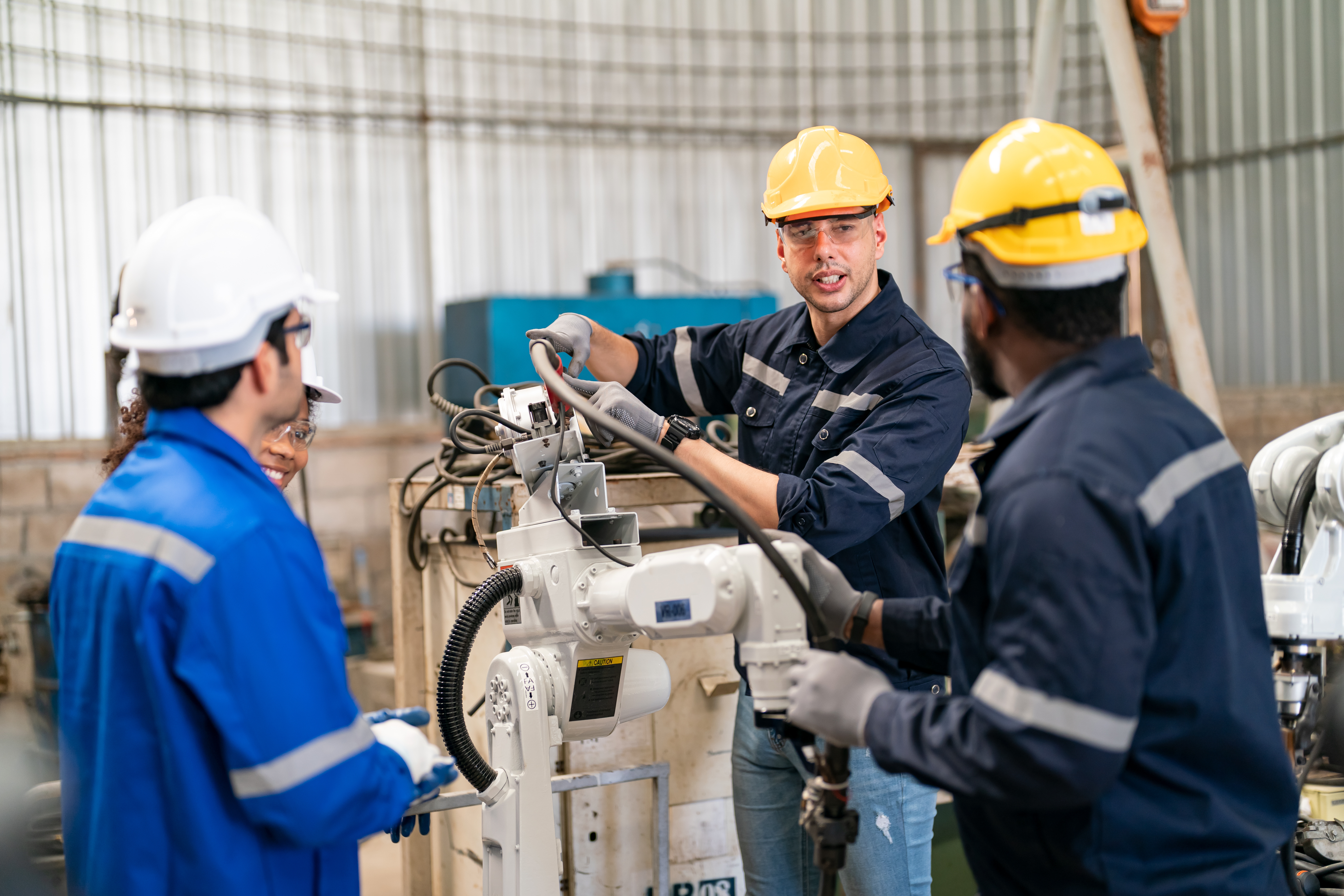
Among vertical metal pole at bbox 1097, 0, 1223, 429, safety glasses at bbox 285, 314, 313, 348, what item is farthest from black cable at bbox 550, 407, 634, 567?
vertical metal pole at bbox 1097, 0, 1223, 429

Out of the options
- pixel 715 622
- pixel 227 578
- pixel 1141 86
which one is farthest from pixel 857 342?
pixel 1141 86

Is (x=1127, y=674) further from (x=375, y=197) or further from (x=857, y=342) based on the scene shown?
(x=375, y=197)

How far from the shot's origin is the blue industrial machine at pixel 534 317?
5.35m

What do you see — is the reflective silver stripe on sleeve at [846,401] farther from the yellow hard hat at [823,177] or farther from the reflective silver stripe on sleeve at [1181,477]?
the reflective silver stripe on sleeve at [1181,477]

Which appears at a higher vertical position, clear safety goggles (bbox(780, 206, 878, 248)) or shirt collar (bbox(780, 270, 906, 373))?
clear safety goggles (bbox(780, 206, 878, 248))

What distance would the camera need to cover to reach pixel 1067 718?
1043 mm

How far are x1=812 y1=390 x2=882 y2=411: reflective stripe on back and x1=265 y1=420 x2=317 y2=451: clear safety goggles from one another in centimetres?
94

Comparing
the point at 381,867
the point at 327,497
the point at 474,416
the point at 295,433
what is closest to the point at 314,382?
the point at 295,433

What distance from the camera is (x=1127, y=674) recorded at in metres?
1.05

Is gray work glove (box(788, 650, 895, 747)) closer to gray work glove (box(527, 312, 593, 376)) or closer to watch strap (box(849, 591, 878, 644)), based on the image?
watch strap (box(849, 591, 878, 644))

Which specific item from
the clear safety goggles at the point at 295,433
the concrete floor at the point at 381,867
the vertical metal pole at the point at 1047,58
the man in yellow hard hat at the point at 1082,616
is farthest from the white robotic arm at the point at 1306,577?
the vertical metal pole at the point at 1047,58

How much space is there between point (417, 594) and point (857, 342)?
1367 millimetres

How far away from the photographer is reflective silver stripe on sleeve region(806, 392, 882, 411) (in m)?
1.95

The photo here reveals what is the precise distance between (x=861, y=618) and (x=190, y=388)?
3.07 ft
